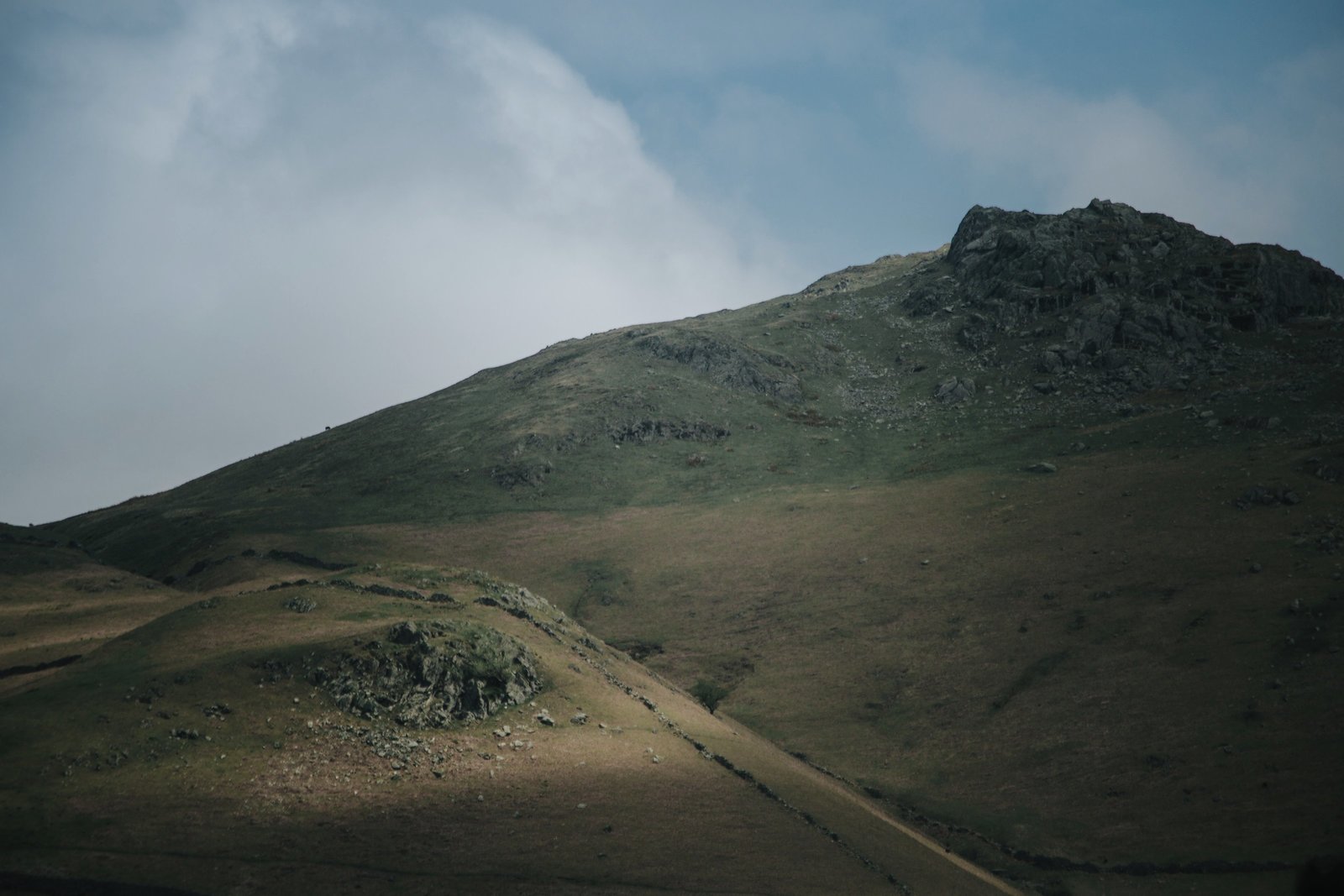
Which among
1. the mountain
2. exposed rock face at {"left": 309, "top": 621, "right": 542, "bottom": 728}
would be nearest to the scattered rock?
Result: the mountain

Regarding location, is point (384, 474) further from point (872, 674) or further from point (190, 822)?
point (190, 822)

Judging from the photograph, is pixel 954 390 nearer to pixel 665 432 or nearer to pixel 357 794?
pixel 665 432

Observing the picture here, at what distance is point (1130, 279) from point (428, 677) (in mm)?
147448

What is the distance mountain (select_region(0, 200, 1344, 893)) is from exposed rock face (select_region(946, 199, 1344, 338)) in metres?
0.65

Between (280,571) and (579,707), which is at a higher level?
(280,571)

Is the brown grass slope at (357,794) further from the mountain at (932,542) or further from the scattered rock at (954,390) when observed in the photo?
the scattered rock at (954,390)

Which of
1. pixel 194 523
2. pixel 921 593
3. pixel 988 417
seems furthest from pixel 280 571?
pixel 988 417

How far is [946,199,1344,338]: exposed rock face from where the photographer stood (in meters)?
140

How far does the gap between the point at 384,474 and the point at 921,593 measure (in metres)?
87.1

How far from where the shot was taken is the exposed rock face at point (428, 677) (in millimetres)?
42750

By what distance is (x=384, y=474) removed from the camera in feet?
445

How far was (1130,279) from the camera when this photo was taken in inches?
5930

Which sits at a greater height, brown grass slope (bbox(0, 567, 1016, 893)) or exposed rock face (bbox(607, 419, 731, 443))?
exposed rock face (bbox(607, 419, 731, 443))

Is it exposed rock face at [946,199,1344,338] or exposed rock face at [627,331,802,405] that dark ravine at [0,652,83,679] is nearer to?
exposed rock face at [627,331,802,405]
